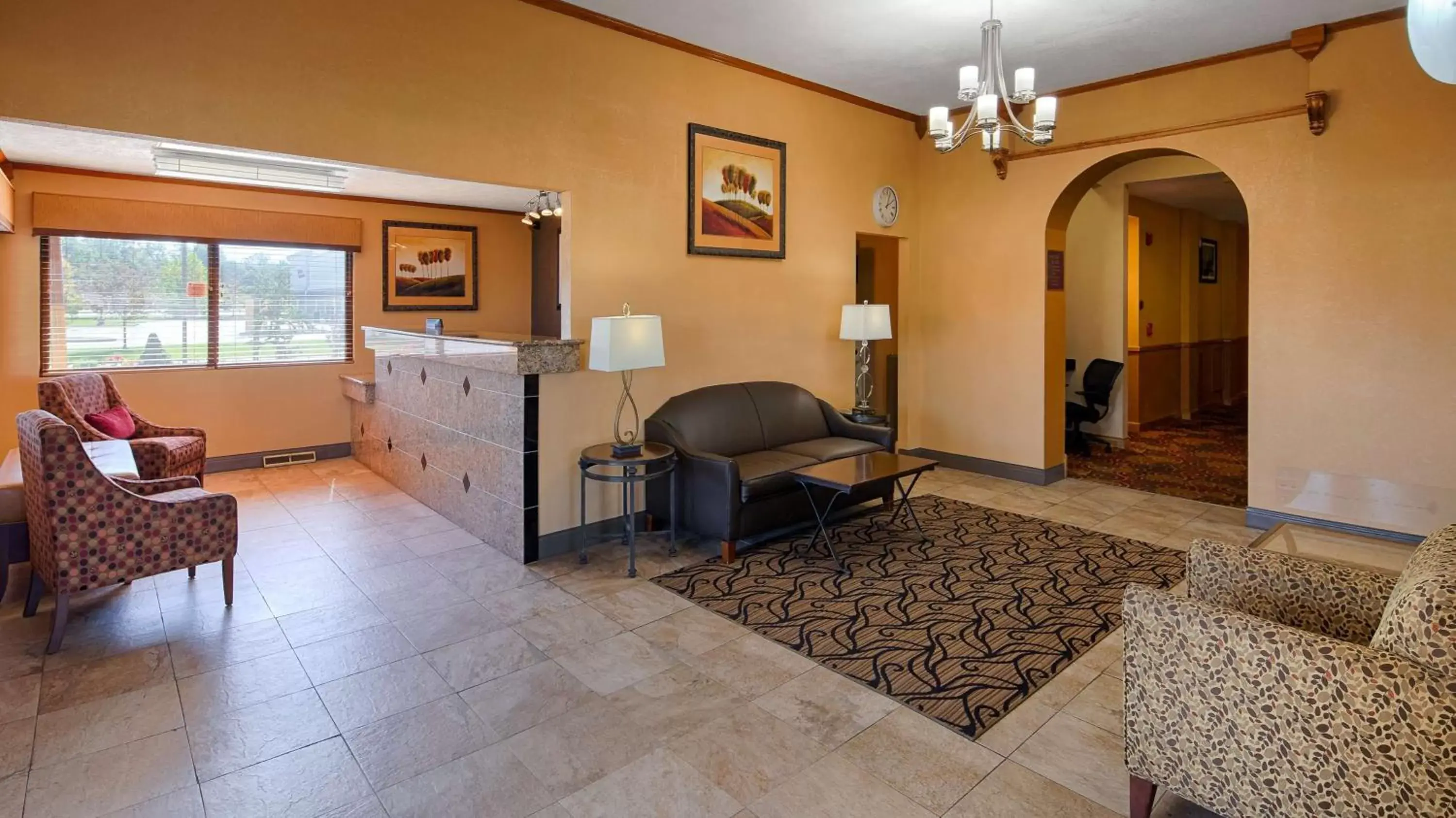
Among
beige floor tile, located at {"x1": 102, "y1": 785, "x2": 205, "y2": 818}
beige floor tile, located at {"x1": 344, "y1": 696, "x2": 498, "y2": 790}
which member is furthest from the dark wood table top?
beige floor tile, located at {"x1": 102, "y1": 785, "x2": 205, "y2": 818}

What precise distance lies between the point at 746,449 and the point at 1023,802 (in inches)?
120

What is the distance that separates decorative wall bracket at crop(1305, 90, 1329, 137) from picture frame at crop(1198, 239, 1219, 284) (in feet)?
19.7

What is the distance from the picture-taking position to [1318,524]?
4.72m

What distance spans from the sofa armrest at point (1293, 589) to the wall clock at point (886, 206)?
446cm

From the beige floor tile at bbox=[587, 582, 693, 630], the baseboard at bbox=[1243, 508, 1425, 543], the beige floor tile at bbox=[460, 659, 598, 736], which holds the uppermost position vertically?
the baseboard at bbox=[1243, 508, 1425, 543]

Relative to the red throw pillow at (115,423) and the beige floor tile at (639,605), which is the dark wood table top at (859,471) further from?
the red throw pillow at (115,423)

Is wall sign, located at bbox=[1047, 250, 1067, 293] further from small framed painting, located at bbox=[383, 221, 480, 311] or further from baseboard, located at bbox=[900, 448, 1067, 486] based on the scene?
small framed painting, located at bbox=[383, 221, 480, 311]

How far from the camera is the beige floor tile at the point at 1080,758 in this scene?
219 centimetres

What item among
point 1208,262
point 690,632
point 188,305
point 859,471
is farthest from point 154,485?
point 1208,262

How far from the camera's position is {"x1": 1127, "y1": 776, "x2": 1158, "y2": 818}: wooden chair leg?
77.7 inches

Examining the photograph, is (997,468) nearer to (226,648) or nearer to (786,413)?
(786,413)

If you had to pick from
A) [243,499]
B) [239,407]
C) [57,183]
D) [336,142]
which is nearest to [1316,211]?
[336,142]

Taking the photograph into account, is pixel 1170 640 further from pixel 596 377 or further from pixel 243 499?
pixel 243 499

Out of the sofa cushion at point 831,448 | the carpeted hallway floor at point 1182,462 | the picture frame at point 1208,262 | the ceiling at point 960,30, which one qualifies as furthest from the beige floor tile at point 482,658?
Result: the picture frame at point 1208,262
